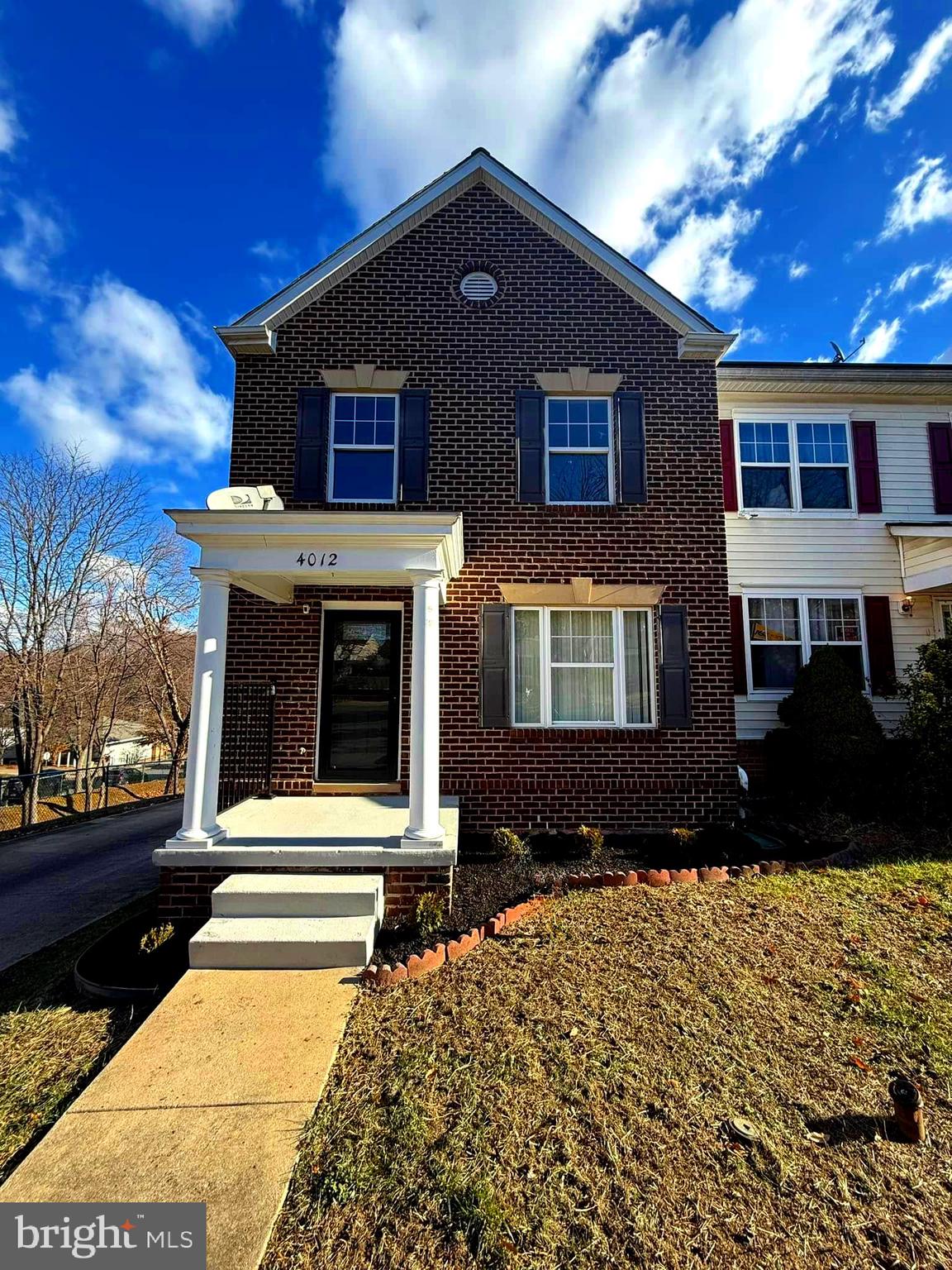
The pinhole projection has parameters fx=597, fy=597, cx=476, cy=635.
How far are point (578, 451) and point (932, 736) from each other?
5.70m

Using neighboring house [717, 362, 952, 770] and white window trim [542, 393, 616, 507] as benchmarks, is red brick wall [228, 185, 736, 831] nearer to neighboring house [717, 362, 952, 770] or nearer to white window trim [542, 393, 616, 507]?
white window trim [542, 393, 616, 507]

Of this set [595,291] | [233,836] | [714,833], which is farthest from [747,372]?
[233,836]

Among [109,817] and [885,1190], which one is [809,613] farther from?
[109,817]

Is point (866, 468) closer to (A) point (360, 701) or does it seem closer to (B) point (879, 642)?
(B) point (879, 642)

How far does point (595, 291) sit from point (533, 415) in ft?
6.56

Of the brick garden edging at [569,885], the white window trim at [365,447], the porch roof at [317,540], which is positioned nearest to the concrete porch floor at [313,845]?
the brick garden edging at [569,885]

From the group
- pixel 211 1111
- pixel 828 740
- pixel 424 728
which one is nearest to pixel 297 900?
pixel 424 728

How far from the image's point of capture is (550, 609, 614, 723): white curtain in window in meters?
7.62

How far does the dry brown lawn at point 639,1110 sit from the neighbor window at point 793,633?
541 centimetres

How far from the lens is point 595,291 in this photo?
8.05 metres

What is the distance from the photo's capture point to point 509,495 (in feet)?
25.2

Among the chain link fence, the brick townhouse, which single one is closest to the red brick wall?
the brick townhouse

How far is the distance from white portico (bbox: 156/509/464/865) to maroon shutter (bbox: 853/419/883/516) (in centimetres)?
789

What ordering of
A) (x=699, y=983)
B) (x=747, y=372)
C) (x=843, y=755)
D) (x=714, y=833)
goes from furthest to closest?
(x=747, y=372), (x=843, y=755), (x=714, y=833), (x=699, y=983)
